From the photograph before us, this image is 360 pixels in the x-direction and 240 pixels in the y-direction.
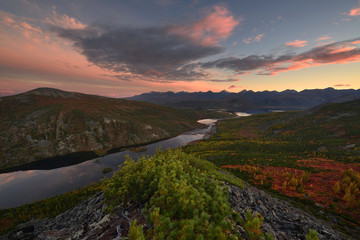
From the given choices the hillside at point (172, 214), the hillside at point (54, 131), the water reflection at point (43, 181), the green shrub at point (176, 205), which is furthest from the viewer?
the hillside at point (54, 131)

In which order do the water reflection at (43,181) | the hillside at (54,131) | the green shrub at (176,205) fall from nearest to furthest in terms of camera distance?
the green shrub at (176,205) < the water reflection at (43,181) < the hillside at (54,131)

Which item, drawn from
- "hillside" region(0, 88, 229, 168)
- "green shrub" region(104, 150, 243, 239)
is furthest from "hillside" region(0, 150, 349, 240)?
"hillside" region(0, 88, 229, 168)

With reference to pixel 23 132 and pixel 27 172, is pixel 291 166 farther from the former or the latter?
pixel 23 132

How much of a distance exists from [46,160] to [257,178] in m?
65.4

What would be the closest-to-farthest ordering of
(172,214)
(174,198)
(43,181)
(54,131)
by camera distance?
(172,214) < (174,198) < (43,181) < (54,131)

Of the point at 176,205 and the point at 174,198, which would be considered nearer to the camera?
the point at 176,205

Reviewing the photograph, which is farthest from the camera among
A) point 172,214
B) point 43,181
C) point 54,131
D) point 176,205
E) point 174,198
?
point 54,131

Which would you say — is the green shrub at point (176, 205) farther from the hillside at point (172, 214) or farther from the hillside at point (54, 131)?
the hillside at point (54, 131)

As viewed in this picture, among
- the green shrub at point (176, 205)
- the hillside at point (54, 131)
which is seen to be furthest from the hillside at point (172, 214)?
the hillside at point (54, 131)

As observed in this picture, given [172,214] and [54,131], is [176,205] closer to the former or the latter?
[172,214]

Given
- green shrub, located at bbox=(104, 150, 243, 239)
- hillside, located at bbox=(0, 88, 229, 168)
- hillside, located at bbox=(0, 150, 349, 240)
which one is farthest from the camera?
hillside, located at bbox=(0, 88, 229, 168)

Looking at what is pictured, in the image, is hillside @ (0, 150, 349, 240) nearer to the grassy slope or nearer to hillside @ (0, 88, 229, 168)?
the grassy slope

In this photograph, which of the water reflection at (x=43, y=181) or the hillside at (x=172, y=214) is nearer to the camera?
the hillside at (x=172, y=214)

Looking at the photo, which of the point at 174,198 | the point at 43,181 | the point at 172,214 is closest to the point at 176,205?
the point at 174,198
